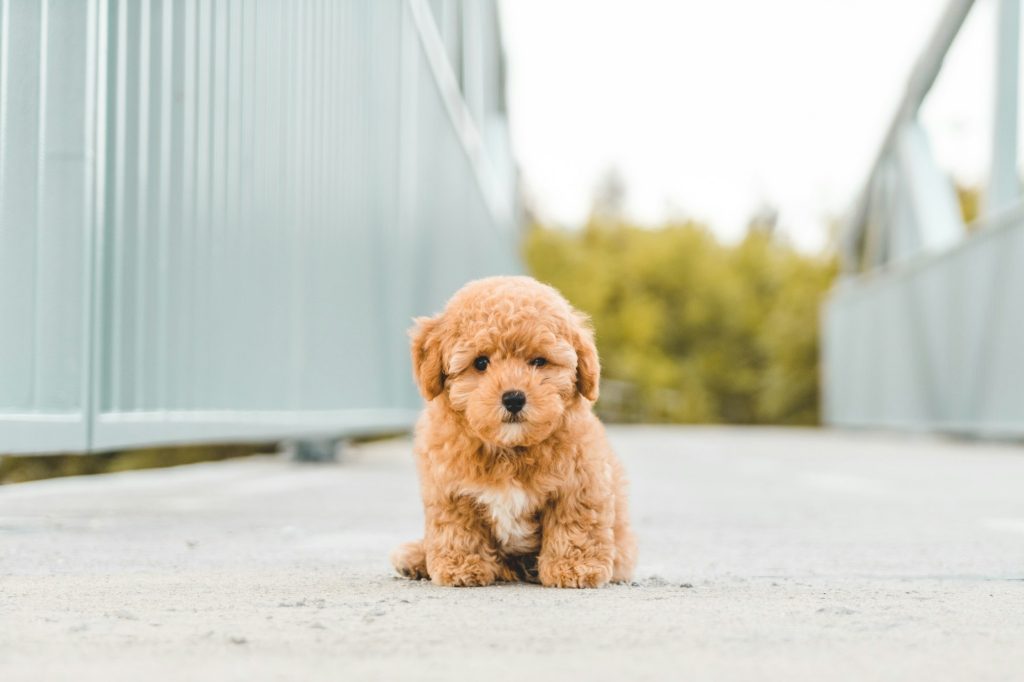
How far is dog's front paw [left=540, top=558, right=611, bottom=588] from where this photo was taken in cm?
289

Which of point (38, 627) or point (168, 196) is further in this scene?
point (168, 196)

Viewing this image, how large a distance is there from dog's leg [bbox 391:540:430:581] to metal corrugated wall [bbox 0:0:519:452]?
115cm

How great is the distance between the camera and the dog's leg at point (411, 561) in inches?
122

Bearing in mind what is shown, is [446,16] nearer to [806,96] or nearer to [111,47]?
[111,47]

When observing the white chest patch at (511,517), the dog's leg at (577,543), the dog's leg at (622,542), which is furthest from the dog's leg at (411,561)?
the dog's leg at (622,542)

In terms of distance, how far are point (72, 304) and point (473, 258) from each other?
9.96 m

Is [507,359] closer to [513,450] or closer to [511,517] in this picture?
[513,450]

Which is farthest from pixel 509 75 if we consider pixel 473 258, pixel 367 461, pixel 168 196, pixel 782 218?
pixel 782 218

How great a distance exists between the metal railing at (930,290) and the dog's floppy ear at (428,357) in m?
9.76

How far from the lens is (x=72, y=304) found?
3586 mm

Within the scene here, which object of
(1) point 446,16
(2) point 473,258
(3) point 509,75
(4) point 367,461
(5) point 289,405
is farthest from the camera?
(3) point 509,75

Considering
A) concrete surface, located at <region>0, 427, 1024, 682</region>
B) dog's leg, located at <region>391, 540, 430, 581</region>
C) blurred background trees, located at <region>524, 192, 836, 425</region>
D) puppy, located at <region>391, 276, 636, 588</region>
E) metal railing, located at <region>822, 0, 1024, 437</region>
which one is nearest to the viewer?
concrete surface, located at <region>0, 427, 1024, 682</region>

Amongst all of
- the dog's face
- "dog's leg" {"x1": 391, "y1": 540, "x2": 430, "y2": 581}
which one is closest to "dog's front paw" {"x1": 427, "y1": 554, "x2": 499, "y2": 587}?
"dog's leg" {"x1": 391, "y1": 540, "x2": 430, "y2": 581}

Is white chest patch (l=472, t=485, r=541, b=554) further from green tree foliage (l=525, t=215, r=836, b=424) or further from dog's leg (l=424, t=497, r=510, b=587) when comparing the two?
green tree foliage (l=525, t=215, r=836, b=424)
